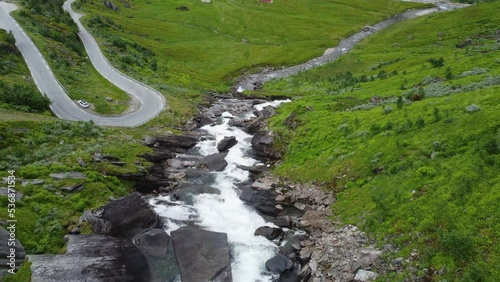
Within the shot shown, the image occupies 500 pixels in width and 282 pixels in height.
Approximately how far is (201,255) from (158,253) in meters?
3.49

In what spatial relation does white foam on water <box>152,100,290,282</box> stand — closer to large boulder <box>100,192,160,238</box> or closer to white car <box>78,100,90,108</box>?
large boulder <box>100,192,160,238</box>

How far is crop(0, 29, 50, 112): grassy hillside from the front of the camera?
1975 inches

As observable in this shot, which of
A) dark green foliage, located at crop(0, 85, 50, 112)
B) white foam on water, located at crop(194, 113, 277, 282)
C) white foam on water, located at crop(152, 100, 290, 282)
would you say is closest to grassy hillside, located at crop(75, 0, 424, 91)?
dark green foliage, located at crop(0, 85, 50, 112)

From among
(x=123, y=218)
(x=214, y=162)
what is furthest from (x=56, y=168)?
(x=214, y=162)

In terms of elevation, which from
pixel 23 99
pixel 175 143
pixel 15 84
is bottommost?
pixel 175 143

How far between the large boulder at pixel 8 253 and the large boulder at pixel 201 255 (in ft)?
35.6

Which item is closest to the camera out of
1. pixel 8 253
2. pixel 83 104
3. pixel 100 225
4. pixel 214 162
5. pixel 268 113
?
pixel 8 253

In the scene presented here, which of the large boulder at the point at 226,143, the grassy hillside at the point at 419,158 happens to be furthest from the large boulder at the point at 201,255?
the large boulder at the point at 226,143

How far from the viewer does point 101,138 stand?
45719 mm

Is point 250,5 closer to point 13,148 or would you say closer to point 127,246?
point 13,148

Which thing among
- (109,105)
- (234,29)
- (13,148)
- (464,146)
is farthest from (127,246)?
(234,29)

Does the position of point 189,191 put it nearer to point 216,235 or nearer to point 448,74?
point 216,235

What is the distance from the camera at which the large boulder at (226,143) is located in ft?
165

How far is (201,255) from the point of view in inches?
1094
